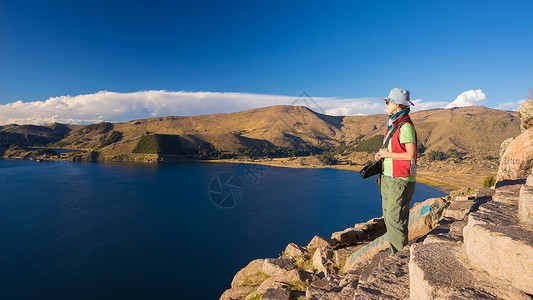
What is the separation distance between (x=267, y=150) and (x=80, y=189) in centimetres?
11971

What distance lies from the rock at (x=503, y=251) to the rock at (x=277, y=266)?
993 centimetres

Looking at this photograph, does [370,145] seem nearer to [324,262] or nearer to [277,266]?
[277,266]

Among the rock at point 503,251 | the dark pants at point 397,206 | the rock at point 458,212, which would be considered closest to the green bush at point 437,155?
the rock at point 458,212

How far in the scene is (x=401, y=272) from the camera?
4.28 meters

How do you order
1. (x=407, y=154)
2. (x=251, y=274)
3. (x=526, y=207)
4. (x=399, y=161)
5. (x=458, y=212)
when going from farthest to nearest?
(x=251, y=274) → (x=458, y=212) → (x=399, y=161) → (x=407, y=154) → (x=526, y=207)

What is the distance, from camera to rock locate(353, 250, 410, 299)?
3.83 metres

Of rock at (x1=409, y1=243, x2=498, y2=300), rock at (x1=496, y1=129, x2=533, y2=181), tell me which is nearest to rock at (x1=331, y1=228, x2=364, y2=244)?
rock at (x1=496, y1=129, x2=533, y2=181)

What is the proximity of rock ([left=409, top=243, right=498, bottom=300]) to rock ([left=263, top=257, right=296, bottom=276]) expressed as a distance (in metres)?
9.43

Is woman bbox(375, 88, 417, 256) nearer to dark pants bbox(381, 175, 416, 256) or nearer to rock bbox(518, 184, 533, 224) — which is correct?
dark pants bbox(381, 175, 416, 256)

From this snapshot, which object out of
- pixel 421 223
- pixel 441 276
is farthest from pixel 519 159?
pixel 441 276

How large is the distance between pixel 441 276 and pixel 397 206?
2063mm

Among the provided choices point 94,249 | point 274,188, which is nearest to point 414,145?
point 94,249

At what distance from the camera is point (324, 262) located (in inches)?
427

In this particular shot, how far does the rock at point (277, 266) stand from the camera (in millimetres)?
12195
